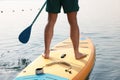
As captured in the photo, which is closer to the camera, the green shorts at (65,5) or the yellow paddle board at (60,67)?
the yellow paddle board at (60,67)

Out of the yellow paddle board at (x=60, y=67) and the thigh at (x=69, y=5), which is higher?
the thigh at (x=69, y=5)

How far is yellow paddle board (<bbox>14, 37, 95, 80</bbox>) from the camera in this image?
5699 mm

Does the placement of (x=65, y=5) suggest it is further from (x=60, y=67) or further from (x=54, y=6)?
(x=60, y=67)

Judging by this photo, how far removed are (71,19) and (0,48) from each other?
559cm

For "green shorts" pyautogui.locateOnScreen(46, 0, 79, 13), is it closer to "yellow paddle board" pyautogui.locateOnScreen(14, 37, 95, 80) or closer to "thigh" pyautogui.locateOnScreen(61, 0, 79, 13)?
"thigh" pyautogui.locateOnScreen(61, 0, 79, 13)

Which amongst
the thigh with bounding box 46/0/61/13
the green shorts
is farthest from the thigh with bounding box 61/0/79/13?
the thigh with bounding box 46/0/61/13

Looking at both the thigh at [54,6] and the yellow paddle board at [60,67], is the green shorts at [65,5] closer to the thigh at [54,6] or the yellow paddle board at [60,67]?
the thigh at [54,6]

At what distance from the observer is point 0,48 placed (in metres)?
11.3

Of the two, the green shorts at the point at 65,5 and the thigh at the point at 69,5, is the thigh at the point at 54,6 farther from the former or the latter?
the thigh at the point at 69,5

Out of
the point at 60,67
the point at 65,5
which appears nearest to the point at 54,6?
the point at 65,5

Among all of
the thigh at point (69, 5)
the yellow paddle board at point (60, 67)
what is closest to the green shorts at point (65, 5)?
the thigh at point (69, 5)

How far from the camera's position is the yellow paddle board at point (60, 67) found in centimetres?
570

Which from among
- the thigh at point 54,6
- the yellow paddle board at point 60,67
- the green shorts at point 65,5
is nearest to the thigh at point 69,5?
the green shorts at point 65,5

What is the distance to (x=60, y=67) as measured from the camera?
6152 millimetres
